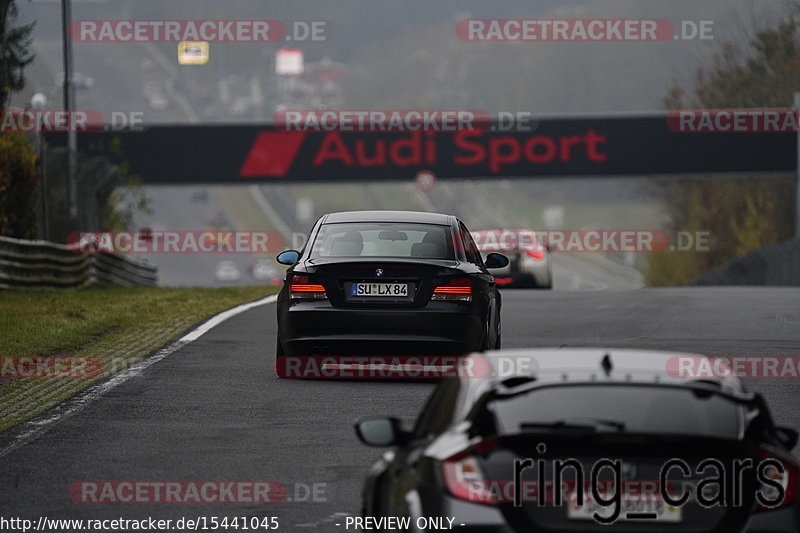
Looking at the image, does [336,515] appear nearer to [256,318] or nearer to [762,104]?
[256,318]

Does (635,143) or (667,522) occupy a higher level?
(635,143)

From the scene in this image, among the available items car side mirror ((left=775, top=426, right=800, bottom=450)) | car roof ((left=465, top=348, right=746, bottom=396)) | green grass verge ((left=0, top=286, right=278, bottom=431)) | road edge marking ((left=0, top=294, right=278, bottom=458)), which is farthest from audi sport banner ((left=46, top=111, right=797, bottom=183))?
car side mirror ((left=775, top=426, right=800, bottom=450))

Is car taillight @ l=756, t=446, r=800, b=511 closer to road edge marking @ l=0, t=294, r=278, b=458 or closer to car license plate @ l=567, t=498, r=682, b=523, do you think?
car license plate @ l=567, t=498, r=682, b=523

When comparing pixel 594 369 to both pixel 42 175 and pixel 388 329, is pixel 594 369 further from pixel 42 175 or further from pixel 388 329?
pixel 42 175

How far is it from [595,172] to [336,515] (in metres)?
42.4

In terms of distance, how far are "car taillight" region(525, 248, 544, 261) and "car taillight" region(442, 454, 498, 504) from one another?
78.4ft

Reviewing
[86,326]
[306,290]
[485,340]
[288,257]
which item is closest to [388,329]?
[306,290]

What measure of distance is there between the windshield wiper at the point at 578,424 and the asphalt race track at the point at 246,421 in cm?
267

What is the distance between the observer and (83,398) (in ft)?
41.5

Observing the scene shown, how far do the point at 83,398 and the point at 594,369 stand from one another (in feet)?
26.0

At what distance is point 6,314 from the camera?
2081 cm

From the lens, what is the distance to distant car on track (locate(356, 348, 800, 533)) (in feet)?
16.3

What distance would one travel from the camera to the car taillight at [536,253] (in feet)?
94.9

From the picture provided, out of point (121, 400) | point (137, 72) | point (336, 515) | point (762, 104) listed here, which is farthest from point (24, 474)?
point (137, 72)
